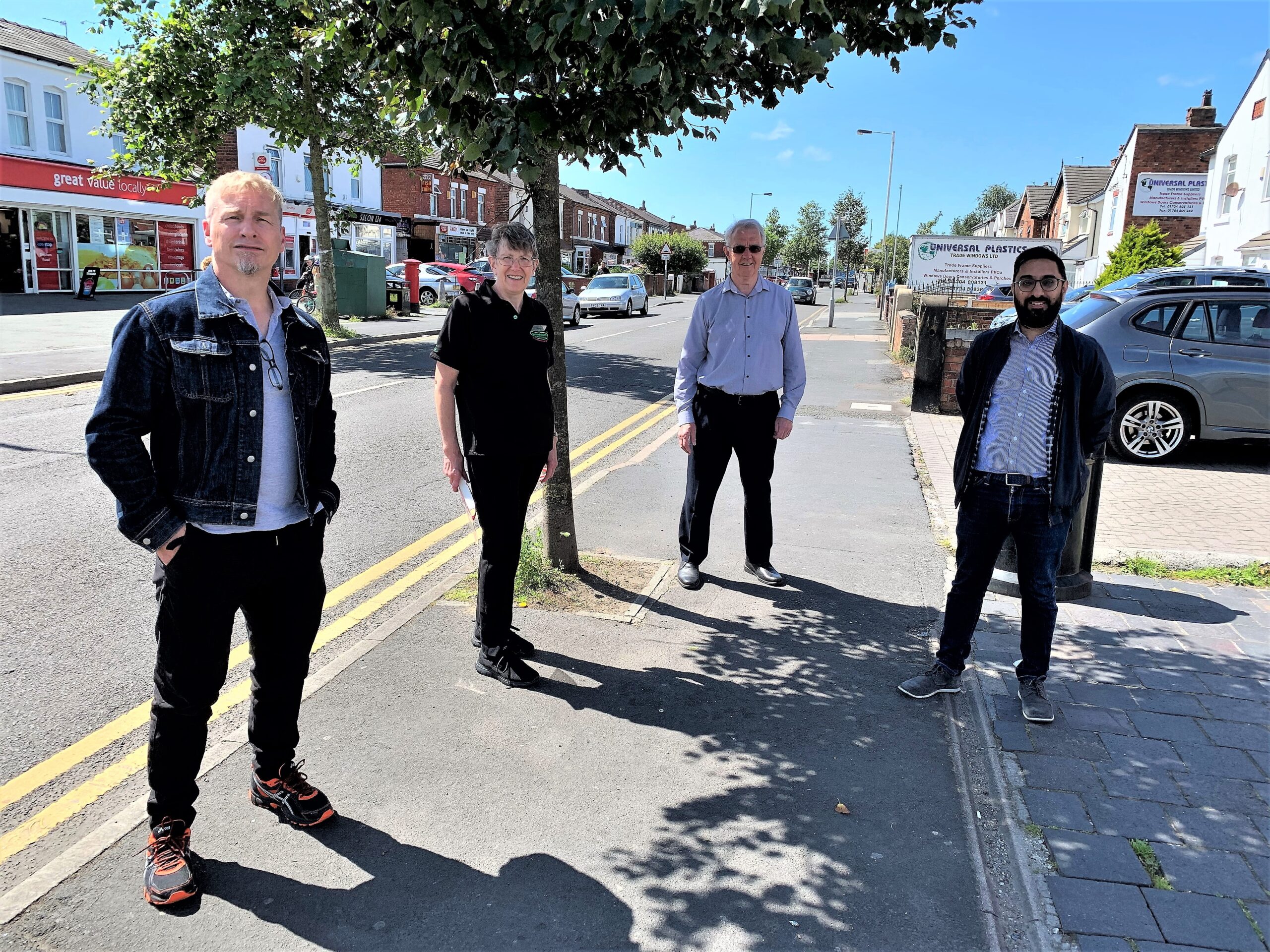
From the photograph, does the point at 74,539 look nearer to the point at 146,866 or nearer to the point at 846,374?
the point at 146,866

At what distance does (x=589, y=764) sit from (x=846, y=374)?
14013 millimetres

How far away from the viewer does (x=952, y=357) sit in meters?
11.6

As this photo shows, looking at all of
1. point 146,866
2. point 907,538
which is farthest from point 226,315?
point 907,538

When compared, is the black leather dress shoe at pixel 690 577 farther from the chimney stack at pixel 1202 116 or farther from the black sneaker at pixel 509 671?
the chimney stack at pixel 1202 116

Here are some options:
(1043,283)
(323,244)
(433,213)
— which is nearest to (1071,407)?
(1043,283)

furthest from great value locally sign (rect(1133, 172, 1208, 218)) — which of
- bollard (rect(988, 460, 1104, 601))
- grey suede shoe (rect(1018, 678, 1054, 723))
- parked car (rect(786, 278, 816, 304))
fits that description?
grey suede shoe (rect(1018, 678, 1054, 723))

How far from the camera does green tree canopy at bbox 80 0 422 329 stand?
47.8ft

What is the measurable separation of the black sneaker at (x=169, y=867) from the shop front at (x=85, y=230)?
974 inches

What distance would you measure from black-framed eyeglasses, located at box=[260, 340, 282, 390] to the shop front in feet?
80.0

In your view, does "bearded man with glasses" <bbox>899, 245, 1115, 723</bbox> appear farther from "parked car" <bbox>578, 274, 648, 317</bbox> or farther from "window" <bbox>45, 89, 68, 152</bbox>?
"window" <bbox>45, 89, 68, 152</bbox>

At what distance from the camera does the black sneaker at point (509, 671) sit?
12.8ft

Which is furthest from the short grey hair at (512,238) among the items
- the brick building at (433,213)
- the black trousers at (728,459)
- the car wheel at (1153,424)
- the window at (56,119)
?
the brick building at (433,213)

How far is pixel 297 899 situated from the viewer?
2.56 m

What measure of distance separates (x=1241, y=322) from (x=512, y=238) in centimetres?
834
